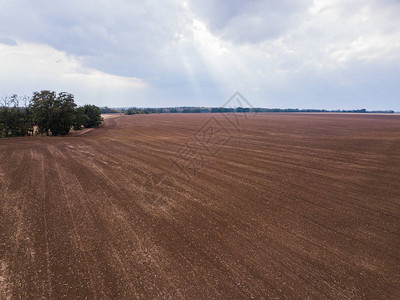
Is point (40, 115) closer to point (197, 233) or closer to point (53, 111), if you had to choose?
point (53, 111)

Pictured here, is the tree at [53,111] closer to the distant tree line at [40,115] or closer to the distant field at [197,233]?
the distant tree line at [40,115]

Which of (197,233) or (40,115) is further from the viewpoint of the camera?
(40,115)

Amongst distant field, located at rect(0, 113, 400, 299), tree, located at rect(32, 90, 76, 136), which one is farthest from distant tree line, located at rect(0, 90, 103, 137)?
distant field, located at rect(0, 113, 400, 299)

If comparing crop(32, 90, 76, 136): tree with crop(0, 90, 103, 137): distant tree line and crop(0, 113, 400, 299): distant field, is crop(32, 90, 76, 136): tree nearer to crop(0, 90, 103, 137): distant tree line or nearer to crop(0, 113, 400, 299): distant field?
crop(0, 90, 103, 137): distant tree line

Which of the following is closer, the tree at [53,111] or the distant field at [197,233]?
the distant field at [197,233]

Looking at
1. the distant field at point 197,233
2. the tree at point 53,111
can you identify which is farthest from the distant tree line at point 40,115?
the distant field at point 197,233

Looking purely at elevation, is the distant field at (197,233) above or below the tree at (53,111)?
below

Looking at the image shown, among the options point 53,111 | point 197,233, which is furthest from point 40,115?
point 197,233

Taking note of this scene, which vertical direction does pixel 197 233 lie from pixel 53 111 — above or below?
below

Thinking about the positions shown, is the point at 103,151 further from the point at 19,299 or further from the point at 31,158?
the point at 19,299
